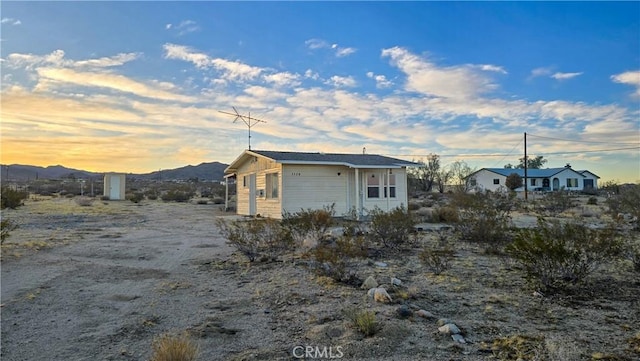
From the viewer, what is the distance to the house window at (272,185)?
18.3 m

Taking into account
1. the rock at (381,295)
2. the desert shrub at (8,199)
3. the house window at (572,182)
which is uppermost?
the house window at (572,182)

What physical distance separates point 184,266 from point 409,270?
4.03 m

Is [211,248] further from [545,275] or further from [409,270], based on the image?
[545,275]

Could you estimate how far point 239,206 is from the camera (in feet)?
74.0

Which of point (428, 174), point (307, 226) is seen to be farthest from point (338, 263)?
point (428, 174)

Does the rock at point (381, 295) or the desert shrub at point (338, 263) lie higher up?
the desert shrub at point (338, 263)

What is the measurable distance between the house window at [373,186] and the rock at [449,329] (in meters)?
15.1

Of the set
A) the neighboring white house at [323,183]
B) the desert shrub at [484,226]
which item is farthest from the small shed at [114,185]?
the desert shrub at [484,226]

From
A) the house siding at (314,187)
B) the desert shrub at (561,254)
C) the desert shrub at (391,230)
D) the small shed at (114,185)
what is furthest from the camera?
the small shed at (114,185)

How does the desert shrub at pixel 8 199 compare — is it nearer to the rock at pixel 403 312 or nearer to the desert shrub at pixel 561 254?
the rock at pixel 403 312

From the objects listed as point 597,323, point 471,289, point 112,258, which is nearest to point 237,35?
point 112,258

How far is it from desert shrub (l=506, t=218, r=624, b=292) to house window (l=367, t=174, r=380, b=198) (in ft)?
44.1

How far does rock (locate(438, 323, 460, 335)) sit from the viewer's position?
13.0ft

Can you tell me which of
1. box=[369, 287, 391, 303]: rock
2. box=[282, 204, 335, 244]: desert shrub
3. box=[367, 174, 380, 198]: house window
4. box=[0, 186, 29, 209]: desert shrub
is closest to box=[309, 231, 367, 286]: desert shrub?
box=[369, 287, 391, 303]: rock
